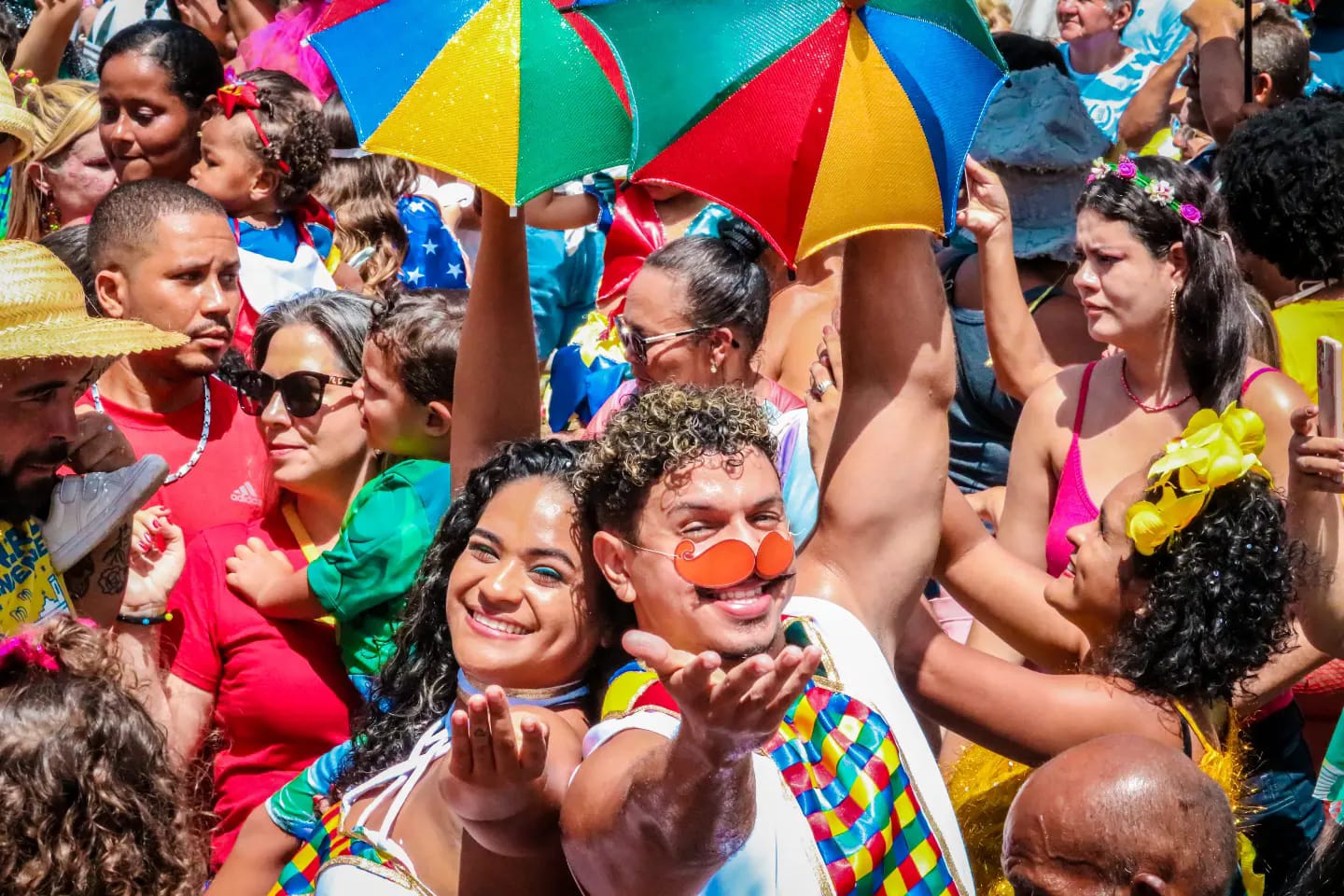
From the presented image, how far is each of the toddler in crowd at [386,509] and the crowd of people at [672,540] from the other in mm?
11

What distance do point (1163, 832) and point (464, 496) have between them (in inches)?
51.7

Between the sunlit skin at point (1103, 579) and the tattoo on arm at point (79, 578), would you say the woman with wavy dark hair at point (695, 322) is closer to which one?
the sunlit skin at point (1103, 579)

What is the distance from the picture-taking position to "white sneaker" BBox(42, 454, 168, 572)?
3.12m

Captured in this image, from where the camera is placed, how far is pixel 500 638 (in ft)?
8.27

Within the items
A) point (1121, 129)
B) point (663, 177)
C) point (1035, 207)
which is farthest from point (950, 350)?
point (1121, 129)

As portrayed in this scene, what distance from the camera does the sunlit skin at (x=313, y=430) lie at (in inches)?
141

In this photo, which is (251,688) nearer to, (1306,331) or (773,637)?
(773,637)

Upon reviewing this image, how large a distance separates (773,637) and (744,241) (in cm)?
195

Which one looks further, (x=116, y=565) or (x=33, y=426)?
(x=116, y=565)

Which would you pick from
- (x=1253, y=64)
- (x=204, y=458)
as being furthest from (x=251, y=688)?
(x=1253, y=64)

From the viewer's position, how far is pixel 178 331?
154 inches

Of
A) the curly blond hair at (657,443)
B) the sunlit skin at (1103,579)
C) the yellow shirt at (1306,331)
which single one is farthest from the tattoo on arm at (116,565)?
the yellow shirt at (1306,331)

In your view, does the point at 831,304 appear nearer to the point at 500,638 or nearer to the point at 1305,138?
the point at 1305,138

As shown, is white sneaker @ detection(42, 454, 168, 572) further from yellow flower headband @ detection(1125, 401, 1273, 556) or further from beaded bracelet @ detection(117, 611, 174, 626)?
yellow flower headband @ detection(1125, 401, 1273, 556)
